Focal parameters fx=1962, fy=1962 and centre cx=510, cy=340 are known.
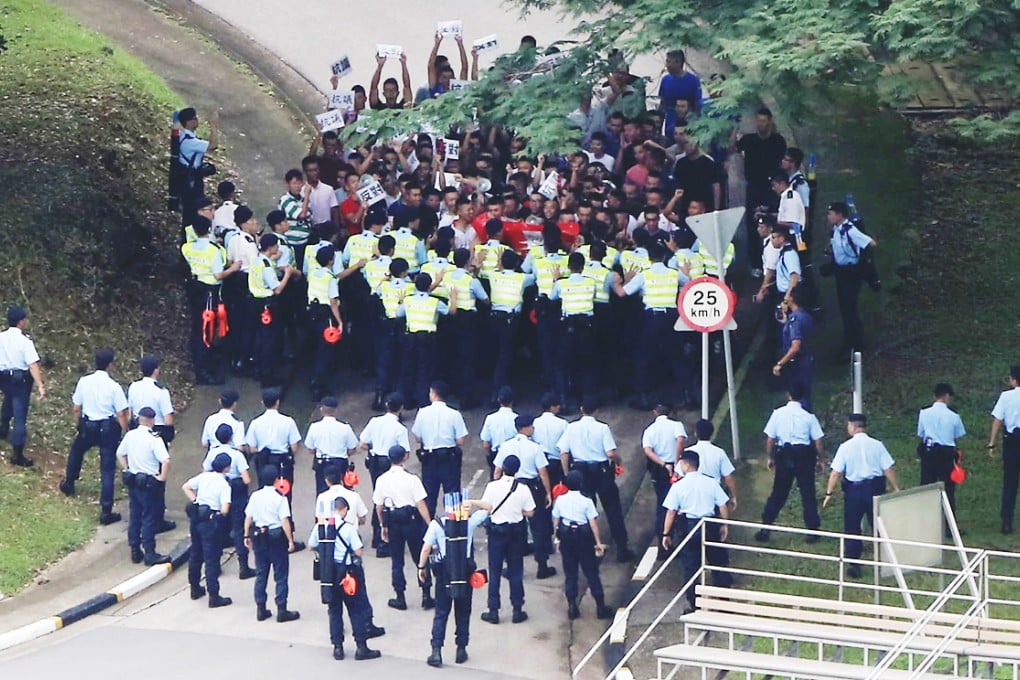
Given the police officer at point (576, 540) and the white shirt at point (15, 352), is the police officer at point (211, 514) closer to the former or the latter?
the white shirt at point (15, 352)

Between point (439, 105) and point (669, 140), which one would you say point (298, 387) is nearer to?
point (439, 105)

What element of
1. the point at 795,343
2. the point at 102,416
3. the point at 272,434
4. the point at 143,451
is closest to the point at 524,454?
the point at 272,434

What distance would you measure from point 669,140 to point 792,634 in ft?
26.8

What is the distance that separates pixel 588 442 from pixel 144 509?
433 cm

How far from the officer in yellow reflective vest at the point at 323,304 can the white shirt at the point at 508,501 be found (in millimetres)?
4447

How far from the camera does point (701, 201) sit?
71.1ft

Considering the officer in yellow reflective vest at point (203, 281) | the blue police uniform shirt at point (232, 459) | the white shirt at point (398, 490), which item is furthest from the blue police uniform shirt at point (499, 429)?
the officer in yellow reflective vest at point (203, 281)

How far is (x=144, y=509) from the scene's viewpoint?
18.9 meters

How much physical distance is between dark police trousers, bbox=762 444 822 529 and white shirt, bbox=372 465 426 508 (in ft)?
11.4

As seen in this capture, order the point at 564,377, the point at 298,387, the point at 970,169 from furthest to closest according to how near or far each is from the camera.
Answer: the point at 970,169, the point at 298,387, the point at 564,377

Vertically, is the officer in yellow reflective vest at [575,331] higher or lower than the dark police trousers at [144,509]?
higher

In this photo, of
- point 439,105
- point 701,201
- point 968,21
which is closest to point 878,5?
point 968,21

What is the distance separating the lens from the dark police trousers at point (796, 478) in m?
18.7

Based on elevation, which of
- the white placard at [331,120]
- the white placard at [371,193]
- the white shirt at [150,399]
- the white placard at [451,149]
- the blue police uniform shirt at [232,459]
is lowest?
the blue police uniform shirt at [232,459]
